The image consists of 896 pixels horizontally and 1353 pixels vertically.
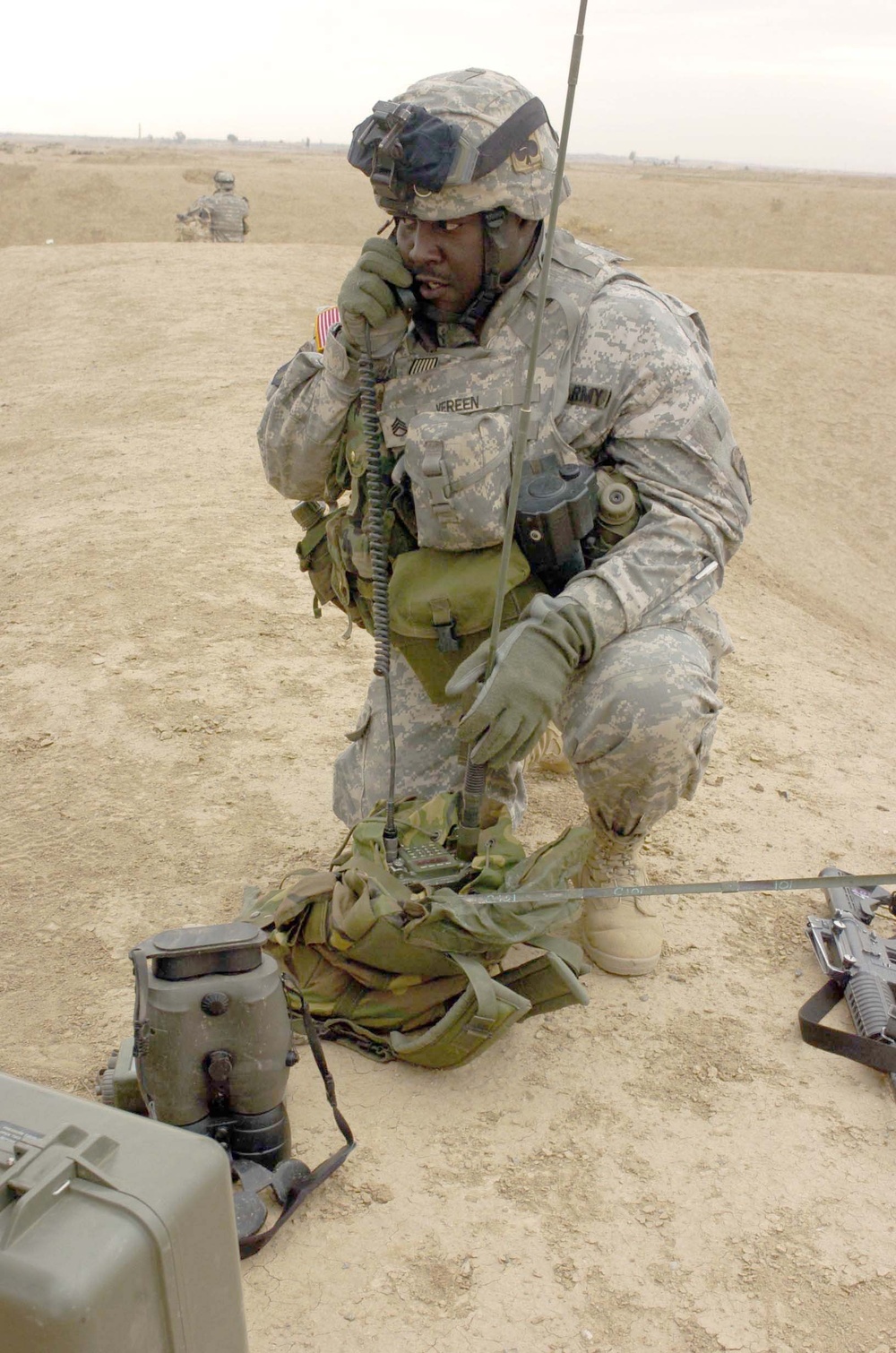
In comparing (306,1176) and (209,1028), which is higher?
(209,1028)

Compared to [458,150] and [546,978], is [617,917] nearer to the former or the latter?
[546,978]

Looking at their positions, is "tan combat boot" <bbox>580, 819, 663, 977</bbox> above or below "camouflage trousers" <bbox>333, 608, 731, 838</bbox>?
below

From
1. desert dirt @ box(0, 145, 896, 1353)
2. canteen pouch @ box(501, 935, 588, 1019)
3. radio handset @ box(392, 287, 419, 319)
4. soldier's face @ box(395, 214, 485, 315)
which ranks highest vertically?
soldier's face @ box(395, 214, 485, 315)

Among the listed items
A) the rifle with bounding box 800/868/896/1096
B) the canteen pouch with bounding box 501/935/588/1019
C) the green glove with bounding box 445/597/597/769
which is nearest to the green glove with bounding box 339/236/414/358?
the green glove with bounding box 445/597/597/769

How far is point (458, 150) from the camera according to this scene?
247 cm

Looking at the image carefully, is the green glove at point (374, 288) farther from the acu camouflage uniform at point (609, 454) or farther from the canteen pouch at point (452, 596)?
the canteen pouch at point (452, 596)

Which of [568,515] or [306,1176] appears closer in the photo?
[306,1176]

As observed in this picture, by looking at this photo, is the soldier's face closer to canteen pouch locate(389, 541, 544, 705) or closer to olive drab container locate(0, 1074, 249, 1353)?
canteen pouch locate(389, 541, 544, 705)

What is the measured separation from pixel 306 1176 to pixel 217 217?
1528 cm

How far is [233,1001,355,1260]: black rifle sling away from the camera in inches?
69.9

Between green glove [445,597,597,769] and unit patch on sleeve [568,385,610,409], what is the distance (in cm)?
49

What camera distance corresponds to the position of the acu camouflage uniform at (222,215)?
15.3 metres

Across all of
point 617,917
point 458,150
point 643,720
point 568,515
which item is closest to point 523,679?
point 643,720

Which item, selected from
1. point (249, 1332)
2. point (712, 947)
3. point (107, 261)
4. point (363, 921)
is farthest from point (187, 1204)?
point (107, 261)
